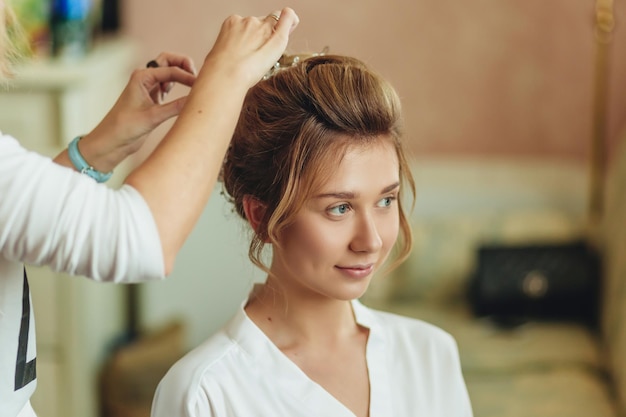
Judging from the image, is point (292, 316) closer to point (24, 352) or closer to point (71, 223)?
point (24, 352)

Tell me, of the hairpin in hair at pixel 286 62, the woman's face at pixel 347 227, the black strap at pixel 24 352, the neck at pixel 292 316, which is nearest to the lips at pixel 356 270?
the woman's face at pixel 347 227

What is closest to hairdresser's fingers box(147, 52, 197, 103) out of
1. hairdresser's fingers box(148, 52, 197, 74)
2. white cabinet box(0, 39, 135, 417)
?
hairdresser's fingers box(148, 52, 197, 74)

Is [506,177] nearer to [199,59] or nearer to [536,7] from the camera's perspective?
[536,7]

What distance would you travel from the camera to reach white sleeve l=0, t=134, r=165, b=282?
0.89m

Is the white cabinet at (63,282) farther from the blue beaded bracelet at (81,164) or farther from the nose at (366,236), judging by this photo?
the nose at (366,236)

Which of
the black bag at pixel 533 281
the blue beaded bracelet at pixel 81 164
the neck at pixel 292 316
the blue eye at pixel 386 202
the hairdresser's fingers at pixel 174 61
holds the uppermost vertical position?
the hairdresser's fingers at pixel 174 61

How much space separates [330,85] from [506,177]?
1.94 m

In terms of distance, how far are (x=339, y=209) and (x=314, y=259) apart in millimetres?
77

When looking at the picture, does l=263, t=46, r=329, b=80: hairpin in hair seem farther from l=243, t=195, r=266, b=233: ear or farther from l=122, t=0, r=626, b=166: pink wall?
l=122, t=0, r=626, b=166: pink wall

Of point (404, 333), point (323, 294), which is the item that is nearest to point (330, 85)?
point (323, 294)

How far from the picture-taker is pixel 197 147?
3.17 feet

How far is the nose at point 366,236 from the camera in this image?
1292 mm

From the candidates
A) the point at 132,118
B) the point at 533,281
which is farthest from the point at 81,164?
the point at 533,281

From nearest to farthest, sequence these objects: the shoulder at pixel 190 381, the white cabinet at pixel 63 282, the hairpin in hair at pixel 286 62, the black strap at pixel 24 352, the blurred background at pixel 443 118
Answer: the black strap at pixel 24 352 → the shoulder at pixel 190 381 → the hairpin in hair at pixel 286 62 → the white cabinet at pixel 63 282 → the blurred background at pixel 443 118
